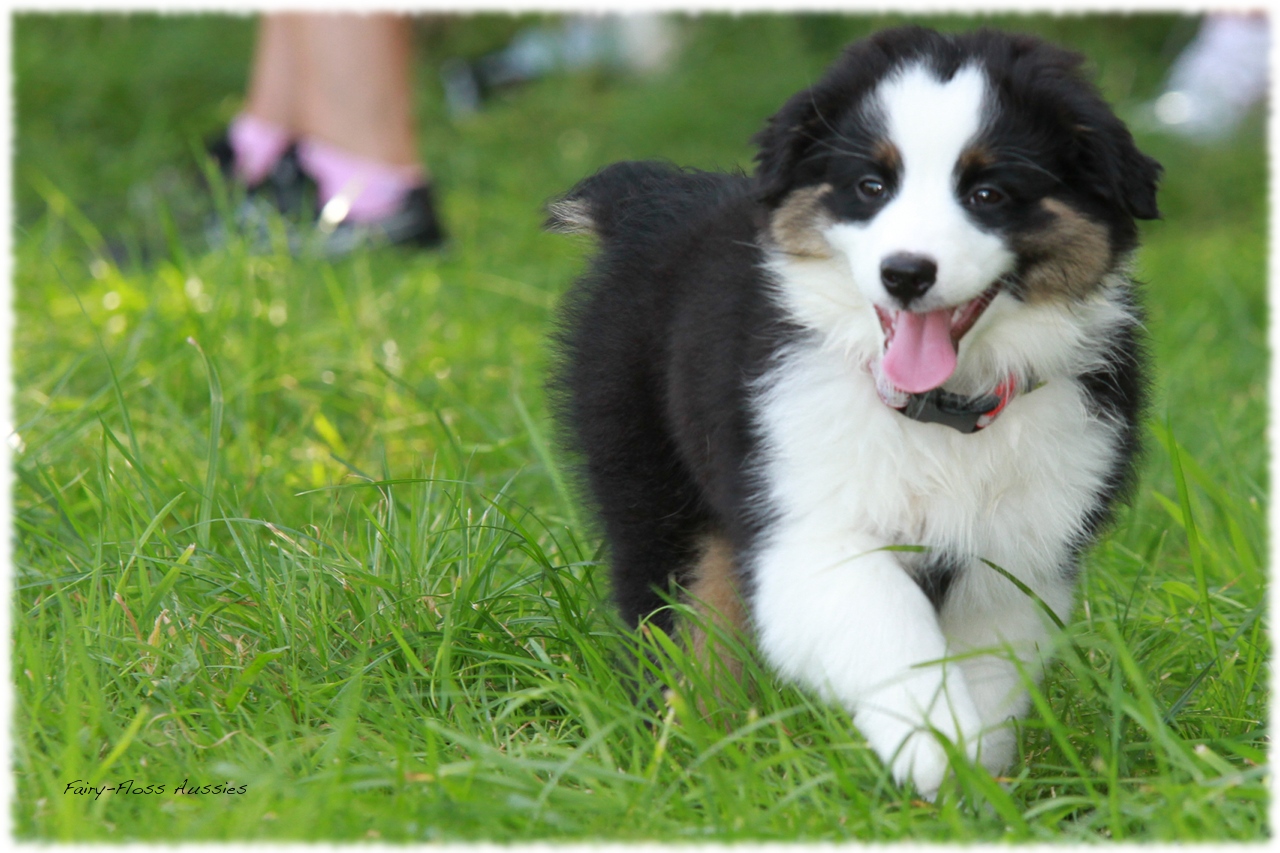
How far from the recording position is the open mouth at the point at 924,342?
249 centimetres

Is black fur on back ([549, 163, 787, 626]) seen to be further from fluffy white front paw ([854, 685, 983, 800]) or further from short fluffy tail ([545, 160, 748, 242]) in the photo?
fluffy white front paw ([854, 685, 983, 800])

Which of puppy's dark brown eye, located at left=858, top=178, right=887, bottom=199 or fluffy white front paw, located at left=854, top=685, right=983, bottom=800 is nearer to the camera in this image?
fluffy white front paw, located at left=854, top=685, right=983, bottom=800

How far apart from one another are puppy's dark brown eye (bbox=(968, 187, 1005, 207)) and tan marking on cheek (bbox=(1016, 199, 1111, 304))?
80mm

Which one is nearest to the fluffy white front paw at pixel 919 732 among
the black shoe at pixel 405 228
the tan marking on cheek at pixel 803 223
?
the tan marking on cheek at pixel 803 223

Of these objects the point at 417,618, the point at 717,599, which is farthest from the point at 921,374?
the point at 417,618

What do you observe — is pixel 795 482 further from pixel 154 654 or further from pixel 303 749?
pixel 154 654

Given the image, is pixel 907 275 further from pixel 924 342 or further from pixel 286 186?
pixel 286 186

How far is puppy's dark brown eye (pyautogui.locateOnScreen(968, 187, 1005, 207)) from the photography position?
8.00 ft

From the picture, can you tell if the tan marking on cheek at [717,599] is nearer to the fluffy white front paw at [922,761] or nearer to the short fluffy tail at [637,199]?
the fluffy white front paw at [922,761]

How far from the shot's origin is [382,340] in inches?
177

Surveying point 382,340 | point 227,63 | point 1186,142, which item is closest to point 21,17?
point 227,63

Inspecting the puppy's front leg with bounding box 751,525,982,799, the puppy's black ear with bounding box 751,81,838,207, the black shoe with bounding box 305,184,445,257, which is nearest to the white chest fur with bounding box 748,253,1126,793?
the puppy's front leg with bounding box 751,525,982,799

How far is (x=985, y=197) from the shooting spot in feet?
8.03

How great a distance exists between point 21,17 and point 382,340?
553 cm
